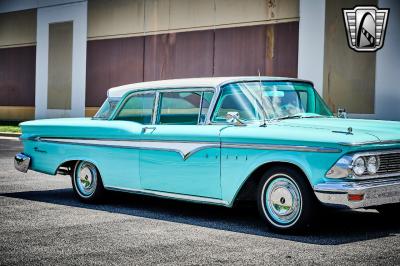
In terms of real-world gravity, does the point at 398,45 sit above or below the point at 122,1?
below

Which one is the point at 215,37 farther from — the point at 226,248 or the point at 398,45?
the point at 226,248

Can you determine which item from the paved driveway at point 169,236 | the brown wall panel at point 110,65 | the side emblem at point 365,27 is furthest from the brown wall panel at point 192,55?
the paved driveway at point 169,236

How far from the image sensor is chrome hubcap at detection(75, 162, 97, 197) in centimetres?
837

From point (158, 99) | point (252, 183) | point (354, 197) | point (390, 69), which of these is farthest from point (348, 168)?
point (390, 69)

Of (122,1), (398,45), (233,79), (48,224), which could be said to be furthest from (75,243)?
(122,1)

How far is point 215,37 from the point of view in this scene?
2675 centimetres

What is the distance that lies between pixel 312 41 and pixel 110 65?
11744 mm

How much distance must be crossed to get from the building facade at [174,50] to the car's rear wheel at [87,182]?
14701mm

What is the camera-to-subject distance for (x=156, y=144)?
7.50 m

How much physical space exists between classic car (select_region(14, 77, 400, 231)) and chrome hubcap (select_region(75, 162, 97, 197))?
0.05 ft

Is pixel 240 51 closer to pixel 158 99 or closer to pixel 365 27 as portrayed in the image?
pixel 365 27

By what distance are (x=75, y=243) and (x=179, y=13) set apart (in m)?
22.9

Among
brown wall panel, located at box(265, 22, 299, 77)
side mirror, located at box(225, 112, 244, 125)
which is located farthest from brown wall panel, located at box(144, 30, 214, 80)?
side mirror, located at box(225, 112, 244, 125)

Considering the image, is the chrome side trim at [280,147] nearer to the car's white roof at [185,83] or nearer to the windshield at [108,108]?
the car's white roof at [185,83]
